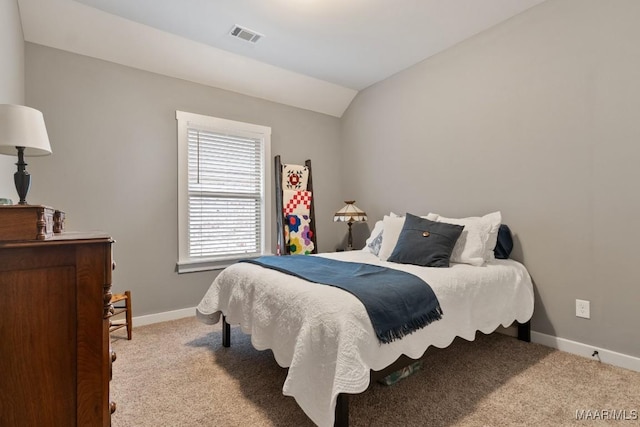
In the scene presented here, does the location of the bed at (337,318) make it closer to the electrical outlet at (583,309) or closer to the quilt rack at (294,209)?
the electrical outlet at (583,309)

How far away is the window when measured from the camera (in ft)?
10.7

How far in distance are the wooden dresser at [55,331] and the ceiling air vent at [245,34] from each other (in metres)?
2.44

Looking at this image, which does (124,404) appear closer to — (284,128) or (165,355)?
(165,355)

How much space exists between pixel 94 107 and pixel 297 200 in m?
2.24

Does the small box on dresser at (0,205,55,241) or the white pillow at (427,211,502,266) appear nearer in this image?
the small box on dresser at (0,205,55,241)

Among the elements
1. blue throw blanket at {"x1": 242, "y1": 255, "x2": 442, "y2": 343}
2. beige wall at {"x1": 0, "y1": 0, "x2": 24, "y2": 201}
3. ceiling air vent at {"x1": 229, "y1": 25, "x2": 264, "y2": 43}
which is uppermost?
ceiling air vent at {"x1": 229, "y1": 25, "x2": 264, "y2": 43}

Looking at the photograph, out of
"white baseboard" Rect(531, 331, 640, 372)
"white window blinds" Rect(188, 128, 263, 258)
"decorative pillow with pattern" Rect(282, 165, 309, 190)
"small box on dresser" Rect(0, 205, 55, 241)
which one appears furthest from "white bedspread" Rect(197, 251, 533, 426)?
"decorative pillow with pattern" Rect(282, 165, 309, 190)

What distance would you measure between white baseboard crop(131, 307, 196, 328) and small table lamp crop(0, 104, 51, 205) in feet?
6.47

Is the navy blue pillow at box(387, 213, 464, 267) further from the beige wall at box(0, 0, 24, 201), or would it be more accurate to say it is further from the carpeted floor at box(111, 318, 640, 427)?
the beige wall at box(0, 0, 24, 201)

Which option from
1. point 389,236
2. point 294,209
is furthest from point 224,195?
point 389,236

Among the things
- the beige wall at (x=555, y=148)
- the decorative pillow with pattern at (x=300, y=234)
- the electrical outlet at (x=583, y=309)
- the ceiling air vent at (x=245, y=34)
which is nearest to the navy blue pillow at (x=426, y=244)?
the beige wall at (x=555, y=148)

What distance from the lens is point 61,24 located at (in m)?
2.51

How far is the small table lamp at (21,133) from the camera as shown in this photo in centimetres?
133

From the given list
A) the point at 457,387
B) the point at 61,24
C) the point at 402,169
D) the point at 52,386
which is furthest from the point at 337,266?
the point at 61,24
